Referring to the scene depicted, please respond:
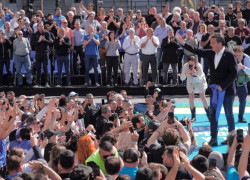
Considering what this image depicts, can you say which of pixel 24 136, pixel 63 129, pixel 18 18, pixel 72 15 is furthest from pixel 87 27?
pixel 24 136

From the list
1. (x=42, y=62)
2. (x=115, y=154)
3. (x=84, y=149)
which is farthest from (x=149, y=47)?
(x=115, y=154)

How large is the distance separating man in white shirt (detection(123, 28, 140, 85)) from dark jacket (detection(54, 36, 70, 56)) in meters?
1.63


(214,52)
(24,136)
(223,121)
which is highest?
(214,52)

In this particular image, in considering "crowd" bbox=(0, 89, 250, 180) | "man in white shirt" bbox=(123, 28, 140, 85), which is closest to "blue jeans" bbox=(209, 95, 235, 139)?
"crowd" bbox=(0, 89, 250, 180)

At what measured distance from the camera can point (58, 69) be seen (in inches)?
701

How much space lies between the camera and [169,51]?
17375 millimetres

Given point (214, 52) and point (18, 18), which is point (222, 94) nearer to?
point (214, 52)

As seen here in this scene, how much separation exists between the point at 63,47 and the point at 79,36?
0.69 m

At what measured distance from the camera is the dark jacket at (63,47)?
17328mm

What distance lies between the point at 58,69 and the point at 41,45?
88cm

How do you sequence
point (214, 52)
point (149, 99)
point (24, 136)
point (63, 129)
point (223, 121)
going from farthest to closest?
point (223, 121)
point (149, 99)
point (214, 52)
point (63, 129)
point (24, 136)

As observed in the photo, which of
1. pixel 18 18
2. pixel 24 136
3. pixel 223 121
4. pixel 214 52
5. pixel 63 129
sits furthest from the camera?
pixel 18 18

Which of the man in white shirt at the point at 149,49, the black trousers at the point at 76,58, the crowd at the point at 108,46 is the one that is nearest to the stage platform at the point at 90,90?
the crowd at the point at 108,46

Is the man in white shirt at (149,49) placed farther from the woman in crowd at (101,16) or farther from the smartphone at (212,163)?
the smartphone at (212,163)
